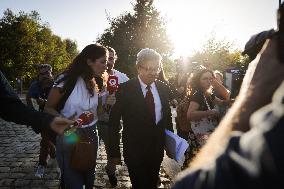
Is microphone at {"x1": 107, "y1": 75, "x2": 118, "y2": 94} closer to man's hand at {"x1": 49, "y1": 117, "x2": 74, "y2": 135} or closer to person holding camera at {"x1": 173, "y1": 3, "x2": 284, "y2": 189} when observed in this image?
man's hand at {"x1": 49, "y1": 117, "x2": 74, "y2": 135}

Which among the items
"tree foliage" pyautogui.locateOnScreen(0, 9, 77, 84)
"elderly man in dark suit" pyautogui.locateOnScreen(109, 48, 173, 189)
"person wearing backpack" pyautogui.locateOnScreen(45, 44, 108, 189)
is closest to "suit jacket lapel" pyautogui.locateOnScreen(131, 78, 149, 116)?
"elderly man in dark suit" pyautogui.locateOnScreen(109, 48, 173, 189)

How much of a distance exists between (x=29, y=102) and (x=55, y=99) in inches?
146

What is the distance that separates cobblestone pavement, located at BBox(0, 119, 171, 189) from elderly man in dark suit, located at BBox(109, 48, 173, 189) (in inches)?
76.8

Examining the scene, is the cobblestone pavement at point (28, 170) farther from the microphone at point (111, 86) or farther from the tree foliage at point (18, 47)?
the tree foliage at point (18, 47)

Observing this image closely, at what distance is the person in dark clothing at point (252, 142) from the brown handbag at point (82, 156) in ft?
10.8

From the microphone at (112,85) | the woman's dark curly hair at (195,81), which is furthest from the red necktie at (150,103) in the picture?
the woman's dark curly hair at (195,81)

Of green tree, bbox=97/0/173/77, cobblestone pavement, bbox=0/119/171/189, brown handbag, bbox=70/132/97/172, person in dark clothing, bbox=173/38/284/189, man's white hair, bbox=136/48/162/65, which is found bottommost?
cobblestone pavement, bbox=0/119/171/189

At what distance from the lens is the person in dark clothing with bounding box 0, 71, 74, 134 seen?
96.3 inches

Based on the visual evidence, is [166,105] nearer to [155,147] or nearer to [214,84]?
[155,147]

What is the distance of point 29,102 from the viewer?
7465mm

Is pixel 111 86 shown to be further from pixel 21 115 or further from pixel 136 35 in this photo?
pixel 136 35

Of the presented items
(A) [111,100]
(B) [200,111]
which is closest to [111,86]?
(A) [111,100]

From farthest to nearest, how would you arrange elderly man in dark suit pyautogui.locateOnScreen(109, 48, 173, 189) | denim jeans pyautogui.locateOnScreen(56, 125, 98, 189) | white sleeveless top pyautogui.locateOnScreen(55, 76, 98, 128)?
elderly man in dark suit pyautogui.locateOnScreen(109, 48, 173, 189)
white sleeveless top pyautogui.locateOnScreen(55, 76, 98, 128)
denim jeans pyautogui.locateOnScreen(56, 125, 98, 189)

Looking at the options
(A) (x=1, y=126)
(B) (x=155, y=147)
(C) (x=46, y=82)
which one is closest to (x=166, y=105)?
(B) (x=155, y=147)
